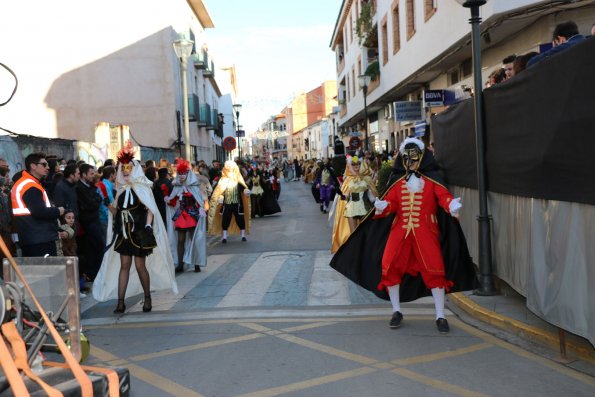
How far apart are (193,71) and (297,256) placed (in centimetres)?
2587

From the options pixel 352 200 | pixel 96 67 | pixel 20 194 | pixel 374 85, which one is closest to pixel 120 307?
pixel 20 194

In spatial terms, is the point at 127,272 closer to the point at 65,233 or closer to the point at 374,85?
the point at 65,233

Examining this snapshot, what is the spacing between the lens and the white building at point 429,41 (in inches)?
482

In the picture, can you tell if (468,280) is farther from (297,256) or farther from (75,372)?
(297,256)

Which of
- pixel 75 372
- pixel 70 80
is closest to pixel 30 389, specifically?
pixel 75 372

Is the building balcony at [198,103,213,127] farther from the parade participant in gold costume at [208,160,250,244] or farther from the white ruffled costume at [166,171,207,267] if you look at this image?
the white ruffled costume at [166,171,207,267]

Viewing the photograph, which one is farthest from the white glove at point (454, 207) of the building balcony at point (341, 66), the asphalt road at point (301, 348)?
the building balcony at point (341, 66)

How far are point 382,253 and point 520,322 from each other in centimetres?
149

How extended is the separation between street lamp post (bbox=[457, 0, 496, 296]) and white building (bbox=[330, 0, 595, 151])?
15.4 feet

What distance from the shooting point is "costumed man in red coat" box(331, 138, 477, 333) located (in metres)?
6.16

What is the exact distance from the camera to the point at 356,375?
491cm

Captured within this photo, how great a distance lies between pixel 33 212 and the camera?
707 cm

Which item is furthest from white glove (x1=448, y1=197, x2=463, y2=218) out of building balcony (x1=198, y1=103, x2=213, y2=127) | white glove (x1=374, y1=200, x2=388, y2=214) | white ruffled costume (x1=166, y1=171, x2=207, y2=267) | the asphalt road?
building balcony (x1=198, y1=103, x2=213, y2=127)

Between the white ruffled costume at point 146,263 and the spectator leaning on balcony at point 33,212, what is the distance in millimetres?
670
